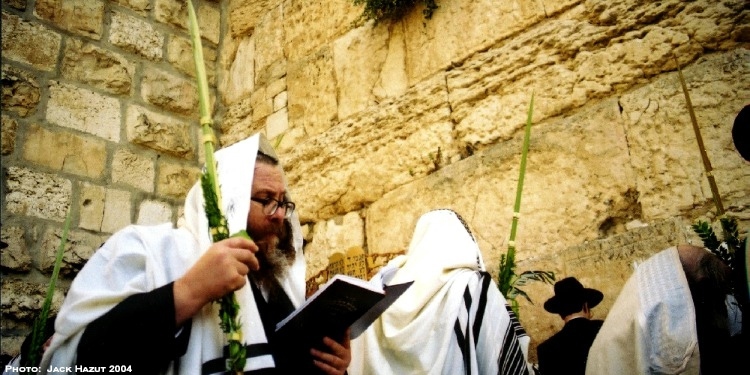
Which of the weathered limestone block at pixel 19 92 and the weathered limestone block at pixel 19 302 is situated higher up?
the weathered limestone block at pixel 19 92

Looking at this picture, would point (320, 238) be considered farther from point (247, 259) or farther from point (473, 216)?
point (247, 259)

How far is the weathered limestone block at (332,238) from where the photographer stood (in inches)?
150

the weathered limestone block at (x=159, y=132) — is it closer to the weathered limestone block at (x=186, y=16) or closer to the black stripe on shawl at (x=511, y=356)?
the weathered limestone block at (x=186, y=16)

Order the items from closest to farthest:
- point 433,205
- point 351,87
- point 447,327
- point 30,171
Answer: point 447,327 < point 433,205 < point 30,171 < point 351,87

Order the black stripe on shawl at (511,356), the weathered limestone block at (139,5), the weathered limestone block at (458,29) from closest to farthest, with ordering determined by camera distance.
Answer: the black stripe on shawl at (511,356) → the weathered limestone block at (458,29) → the weathered limestone block at (139,5)

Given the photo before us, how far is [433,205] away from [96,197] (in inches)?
97.0

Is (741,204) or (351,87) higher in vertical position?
(351,87)

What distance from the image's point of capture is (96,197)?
405cm

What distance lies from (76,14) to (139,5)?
0.53 metres

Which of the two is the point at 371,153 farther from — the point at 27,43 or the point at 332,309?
the point at 27,43

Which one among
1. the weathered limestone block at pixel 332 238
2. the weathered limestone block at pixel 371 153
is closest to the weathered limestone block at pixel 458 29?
the weathered limestone block at pixel 371 153

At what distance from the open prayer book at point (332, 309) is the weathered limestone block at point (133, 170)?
117 inches

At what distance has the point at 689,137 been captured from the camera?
2600 mm

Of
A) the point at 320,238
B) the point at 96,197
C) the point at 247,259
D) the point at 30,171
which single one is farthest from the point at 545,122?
the point at 30,171
